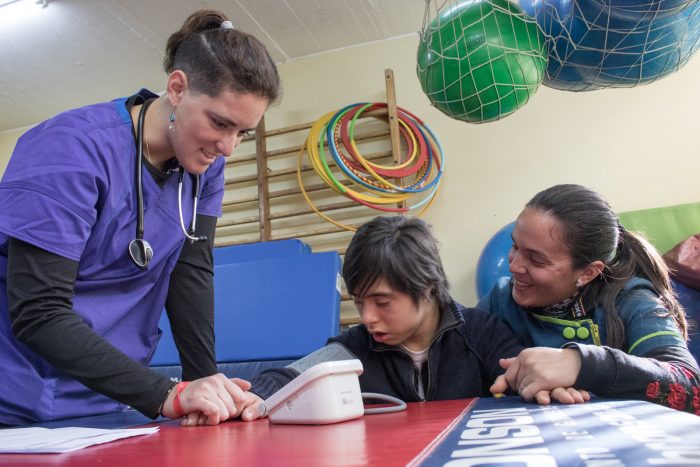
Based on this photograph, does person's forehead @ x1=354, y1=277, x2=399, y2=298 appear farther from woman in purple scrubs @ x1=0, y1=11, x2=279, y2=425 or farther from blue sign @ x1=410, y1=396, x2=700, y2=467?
blue sign @ x1=410, y1=396, x2=700, y2=467

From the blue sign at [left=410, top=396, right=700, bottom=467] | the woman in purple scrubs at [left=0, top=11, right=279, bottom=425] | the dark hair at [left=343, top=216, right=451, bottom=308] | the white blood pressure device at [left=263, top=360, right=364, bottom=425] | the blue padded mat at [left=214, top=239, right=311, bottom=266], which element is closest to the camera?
the blue sign at [left=410, top=396, right=700, bottom=467]

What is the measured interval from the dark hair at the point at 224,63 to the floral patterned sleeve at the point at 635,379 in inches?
27.4

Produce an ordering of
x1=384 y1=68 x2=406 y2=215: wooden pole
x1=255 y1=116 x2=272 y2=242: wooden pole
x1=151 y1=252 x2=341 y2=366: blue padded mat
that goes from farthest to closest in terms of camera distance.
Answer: x1=255 y1=116 x2=272 y2=242: wooden pole
x1=384 y1=68 x2=406 y2=215: wooden pole
x1=151 y1=252 x2=341 y2=366: blue padded mat

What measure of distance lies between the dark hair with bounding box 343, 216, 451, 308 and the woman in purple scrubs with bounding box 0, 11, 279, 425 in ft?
1.04

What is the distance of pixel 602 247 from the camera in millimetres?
1147

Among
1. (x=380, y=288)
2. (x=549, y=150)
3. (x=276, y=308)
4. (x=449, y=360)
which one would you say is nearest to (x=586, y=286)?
(x=449, y=360)

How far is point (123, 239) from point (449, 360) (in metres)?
0.64

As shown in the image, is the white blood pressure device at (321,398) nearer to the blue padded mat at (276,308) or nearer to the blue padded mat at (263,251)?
the blue padded mat at (276,308)

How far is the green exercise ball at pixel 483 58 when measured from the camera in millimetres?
1495

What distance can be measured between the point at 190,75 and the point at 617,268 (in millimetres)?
907

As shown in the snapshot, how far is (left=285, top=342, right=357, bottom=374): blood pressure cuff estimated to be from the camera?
1034 millimetres

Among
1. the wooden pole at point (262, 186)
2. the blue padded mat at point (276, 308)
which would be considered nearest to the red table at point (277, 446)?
the blue padded mat at point (276, 308)

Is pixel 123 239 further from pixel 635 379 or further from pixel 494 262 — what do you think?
pixel 494 262

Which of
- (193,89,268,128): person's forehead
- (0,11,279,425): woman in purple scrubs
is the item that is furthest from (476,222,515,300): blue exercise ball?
(193,89,268,128): person's forehead
